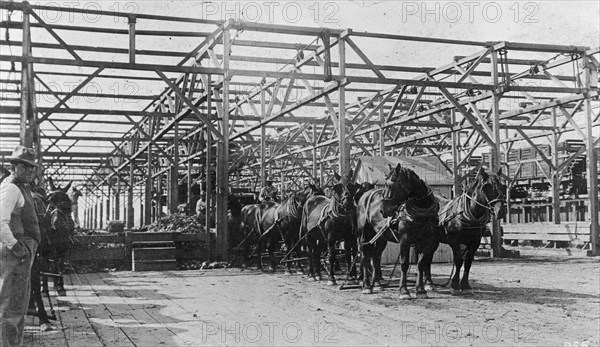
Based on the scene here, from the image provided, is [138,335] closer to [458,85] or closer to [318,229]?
[318,229]

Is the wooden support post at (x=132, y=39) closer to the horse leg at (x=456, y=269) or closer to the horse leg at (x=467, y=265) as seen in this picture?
the horse leg at (x=456, y=269)

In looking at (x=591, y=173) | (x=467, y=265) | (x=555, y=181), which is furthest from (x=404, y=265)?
(x=555, y=181)

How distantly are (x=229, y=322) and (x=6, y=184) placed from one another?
340 centimetres

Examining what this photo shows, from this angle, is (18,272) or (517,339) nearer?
(18,272)

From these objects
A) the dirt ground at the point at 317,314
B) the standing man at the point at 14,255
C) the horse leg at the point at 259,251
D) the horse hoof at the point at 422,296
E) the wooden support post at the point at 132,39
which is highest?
the wooden support post at the point at 132,39

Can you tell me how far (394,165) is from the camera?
1527cm

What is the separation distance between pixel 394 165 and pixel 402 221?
19.2 feet

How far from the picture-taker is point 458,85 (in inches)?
623

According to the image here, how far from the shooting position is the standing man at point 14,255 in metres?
5.49

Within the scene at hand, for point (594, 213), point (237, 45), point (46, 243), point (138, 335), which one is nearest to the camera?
point (138, 335)

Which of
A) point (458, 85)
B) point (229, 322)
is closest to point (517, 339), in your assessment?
point (229, 322)

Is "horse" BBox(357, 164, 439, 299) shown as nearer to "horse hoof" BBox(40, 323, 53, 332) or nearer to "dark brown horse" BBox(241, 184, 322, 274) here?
"dark brown horse" BBox(241, 184, 322, 274)

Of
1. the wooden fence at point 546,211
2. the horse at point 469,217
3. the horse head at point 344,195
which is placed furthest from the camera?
the wooden fence at point 546,211

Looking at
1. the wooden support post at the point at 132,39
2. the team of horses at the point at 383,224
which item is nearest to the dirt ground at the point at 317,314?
the team of horses at the point at 383,224
